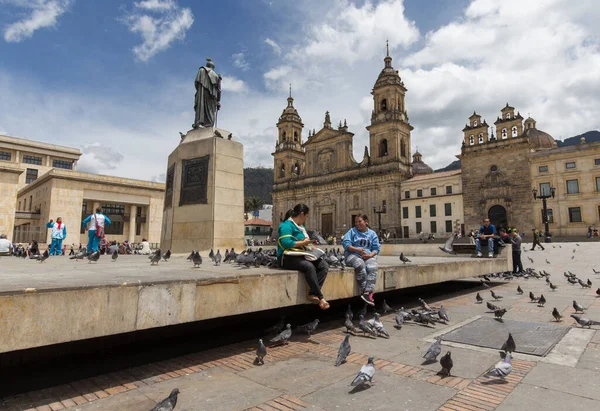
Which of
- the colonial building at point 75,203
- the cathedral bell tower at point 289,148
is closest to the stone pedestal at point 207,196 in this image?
the colonial building at point 75,203

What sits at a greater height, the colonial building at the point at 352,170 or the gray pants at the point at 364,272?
the colonial building at the point at 352,170

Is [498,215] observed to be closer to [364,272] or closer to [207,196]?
[207,196]

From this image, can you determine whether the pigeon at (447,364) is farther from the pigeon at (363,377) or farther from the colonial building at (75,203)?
the colonial building at (75,203)

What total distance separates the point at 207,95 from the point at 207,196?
4.01 meters

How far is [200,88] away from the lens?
11773 millimetres

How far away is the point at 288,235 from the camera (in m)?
4.47

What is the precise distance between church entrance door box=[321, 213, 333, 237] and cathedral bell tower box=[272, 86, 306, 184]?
1110cm

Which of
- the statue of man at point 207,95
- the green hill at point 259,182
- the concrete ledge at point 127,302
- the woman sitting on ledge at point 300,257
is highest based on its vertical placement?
the green hill at point 259,182

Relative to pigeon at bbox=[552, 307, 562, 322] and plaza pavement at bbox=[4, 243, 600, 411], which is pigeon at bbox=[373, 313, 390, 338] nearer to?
plaza pavement at bbox=[4, 243, 600, 411]

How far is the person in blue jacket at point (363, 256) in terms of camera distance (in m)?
5.09

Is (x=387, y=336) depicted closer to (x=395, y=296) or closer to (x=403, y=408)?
(x=403, y=408)

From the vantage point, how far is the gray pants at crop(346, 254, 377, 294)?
509 cm

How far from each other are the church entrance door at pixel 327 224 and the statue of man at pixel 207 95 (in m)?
45.0

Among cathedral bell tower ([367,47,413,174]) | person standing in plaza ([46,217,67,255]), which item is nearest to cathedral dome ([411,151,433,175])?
cathedral bell tower ([367,47,413,174])
